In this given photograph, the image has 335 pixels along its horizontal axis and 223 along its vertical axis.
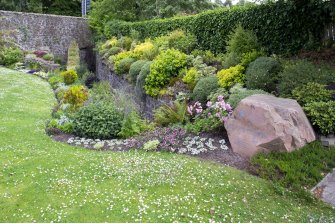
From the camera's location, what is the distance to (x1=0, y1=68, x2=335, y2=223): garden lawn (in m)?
4.27

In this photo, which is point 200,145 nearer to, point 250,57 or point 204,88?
point 204,88

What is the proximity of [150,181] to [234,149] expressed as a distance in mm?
2004

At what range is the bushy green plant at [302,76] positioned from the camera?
6.77m

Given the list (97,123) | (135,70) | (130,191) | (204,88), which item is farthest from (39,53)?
(130,191)

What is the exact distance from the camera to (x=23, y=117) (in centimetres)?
902

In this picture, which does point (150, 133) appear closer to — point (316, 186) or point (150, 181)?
point (150, 181)

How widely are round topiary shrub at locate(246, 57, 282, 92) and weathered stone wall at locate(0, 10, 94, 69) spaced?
62.6ft

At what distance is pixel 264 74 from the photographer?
766cm

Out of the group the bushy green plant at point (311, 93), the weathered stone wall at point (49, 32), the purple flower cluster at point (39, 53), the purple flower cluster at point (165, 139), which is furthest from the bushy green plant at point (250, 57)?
the weathered stone wall at point (49, 32)

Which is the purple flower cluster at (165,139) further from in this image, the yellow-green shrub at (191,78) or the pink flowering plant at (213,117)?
the yellow-green shrub at (191,78)

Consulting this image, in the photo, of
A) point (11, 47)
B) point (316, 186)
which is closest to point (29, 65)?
point (11, 47)

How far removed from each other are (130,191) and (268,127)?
110 inches

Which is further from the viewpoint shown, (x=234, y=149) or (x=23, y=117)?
(x=23, y=117)

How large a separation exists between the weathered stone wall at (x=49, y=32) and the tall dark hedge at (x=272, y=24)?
15298 millimetres
